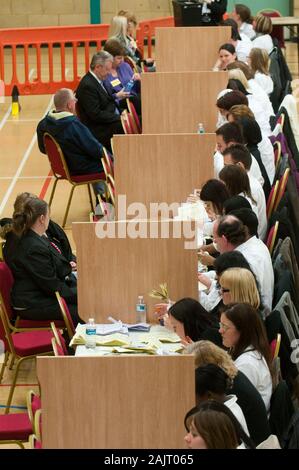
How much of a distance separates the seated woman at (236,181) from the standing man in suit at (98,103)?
11.7ft

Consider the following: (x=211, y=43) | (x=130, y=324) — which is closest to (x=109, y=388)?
(x=130, y=324)

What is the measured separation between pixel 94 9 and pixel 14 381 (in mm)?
13117

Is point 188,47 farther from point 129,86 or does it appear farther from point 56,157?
point 56,157

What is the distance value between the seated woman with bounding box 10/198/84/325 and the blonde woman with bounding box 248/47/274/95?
473cm

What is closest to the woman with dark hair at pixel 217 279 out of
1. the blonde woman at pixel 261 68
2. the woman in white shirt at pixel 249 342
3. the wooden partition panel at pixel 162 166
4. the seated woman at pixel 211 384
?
the woman in white shirt at pixel 249 342

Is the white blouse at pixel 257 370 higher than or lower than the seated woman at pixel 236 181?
lower

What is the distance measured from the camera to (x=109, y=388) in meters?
4.58

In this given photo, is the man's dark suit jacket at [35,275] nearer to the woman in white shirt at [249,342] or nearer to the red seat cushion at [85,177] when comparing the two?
the woman in white shirt at [249,342]

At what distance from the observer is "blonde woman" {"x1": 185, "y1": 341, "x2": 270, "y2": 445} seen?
4695mm

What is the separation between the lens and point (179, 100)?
975cm

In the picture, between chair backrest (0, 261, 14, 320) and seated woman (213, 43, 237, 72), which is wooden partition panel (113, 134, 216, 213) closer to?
chair backrest (0, 261, 14, 320)

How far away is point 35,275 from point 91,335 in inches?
35.3

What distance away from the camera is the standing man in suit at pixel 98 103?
34.8 ft

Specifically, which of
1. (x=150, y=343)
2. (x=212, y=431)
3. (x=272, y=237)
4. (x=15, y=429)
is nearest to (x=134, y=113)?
(x=272, y=237)
